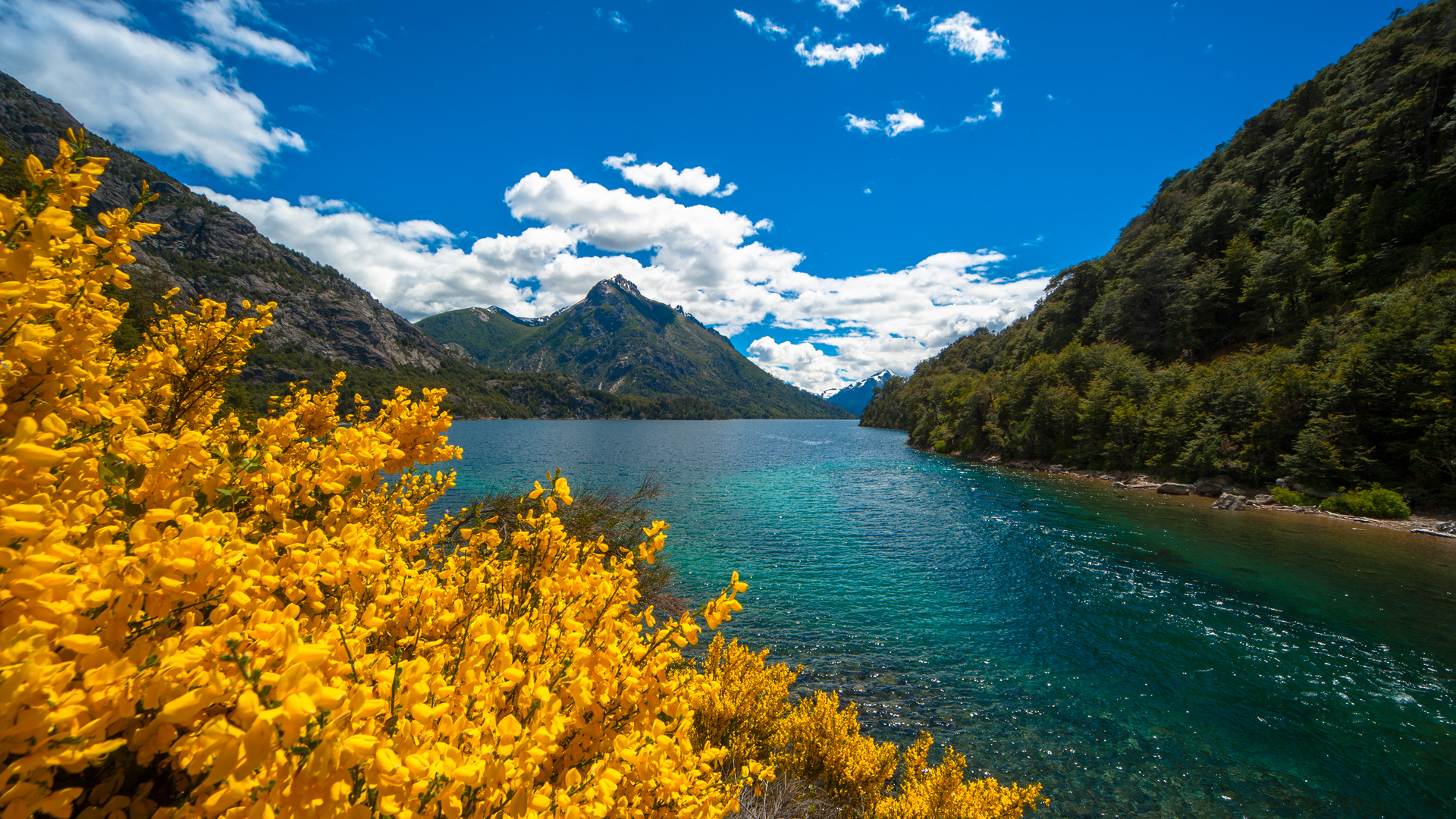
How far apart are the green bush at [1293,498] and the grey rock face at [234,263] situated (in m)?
162

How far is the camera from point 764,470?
50.0m

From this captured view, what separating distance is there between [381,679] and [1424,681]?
2026cm

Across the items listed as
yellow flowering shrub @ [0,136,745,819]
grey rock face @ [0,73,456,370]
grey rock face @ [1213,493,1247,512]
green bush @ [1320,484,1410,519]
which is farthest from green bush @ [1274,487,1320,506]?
grey rock face @ [0,73,456,370]

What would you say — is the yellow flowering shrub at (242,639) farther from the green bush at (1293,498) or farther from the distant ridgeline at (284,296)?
the distant ridgeline at (284,296)

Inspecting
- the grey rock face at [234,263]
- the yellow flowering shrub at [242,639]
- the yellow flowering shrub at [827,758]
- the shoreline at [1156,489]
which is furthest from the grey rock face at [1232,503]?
the grey rock face at [234,263]

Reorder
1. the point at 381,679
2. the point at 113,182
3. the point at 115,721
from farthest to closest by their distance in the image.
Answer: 1. the point at 113,182
2. the point at 381,679
3. the point at 115,721

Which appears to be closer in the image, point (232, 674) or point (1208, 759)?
point (232, 674)

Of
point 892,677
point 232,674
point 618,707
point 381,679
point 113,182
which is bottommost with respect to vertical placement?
point 892,677

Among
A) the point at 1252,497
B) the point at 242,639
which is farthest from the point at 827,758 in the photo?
the point at 1252,497

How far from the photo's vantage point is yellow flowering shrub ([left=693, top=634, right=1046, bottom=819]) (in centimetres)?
611

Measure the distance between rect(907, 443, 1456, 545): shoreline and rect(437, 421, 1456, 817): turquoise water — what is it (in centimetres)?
165

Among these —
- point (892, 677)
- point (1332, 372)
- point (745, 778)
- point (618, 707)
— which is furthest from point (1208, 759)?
point (1332, 372)

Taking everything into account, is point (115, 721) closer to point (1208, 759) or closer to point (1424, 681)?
point (1208, 759)

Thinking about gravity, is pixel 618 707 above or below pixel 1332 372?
below
